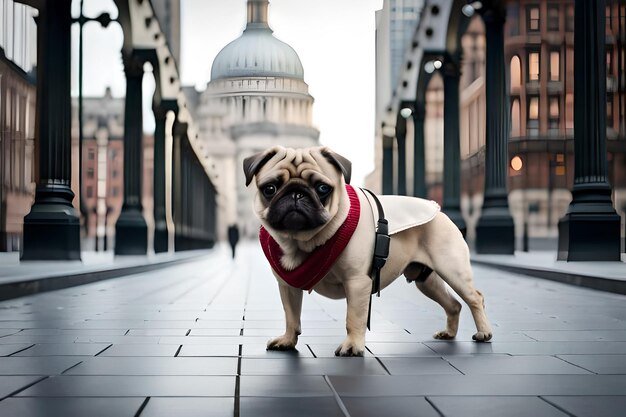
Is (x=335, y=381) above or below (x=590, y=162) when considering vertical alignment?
below

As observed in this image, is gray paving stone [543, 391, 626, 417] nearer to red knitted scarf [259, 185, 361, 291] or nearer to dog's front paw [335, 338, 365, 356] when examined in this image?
dog's front paw [335, 338, 365, 356]

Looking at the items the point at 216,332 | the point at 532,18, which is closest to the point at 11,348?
the point at 216,332

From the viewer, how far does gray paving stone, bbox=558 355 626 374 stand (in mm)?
4445

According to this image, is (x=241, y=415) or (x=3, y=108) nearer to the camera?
(x=241, y=415)

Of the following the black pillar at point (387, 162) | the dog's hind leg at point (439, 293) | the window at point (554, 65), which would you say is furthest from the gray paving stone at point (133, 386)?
the window at point (554, 65)

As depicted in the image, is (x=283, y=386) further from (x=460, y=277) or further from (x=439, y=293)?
(x=439, y=293)

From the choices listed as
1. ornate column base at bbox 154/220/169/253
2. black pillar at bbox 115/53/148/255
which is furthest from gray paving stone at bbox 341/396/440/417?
ornate column base at bbox 154/220/169/253

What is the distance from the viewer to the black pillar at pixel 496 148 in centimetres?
2044

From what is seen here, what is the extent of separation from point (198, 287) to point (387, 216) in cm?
773

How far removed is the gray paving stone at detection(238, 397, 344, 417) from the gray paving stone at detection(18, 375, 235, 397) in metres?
0.25

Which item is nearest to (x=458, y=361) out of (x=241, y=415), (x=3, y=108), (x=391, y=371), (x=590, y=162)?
(x=391, y=371)

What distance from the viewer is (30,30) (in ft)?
61.9

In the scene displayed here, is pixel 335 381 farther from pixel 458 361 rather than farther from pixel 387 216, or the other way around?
pixel 387 216

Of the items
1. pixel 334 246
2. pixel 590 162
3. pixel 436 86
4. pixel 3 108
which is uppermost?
pixel 436 86
